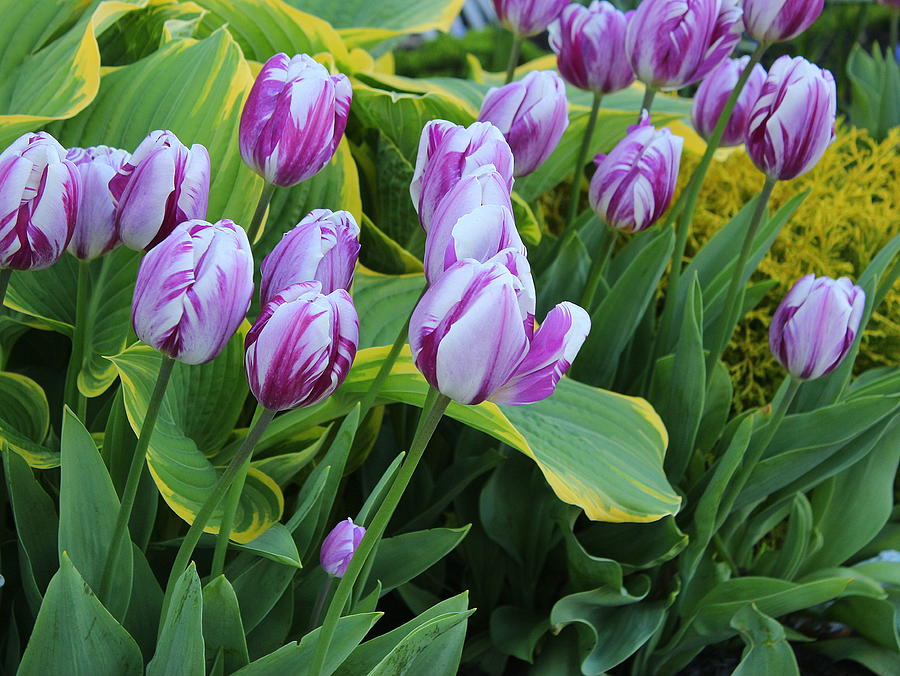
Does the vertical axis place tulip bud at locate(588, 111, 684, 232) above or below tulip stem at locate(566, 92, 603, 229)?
above

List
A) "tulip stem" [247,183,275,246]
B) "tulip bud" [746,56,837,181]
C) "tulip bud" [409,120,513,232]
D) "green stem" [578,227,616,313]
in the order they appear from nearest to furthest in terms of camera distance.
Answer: "tulip bud" [409,120,513,232]
"tulip stem" [247,183,275,246]
"tulip bud" [746,56,837,181]
"green stem" [578,227,616,313]

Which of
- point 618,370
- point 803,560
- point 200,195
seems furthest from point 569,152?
point 200,195

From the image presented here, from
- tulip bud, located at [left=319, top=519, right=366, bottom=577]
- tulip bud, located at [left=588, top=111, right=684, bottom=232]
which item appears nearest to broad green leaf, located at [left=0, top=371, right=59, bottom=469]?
tulip bud, located at [left=319, top=519, right=366, bottom=577]

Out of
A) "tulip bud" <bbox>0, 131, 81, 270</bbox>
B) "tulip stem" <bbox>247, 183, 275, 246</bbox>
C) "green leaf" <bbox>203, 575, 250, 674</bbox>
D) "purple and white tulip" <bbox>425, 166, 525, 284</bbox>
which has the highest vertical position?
"purple and white tulip" <bbox>425, 166, 525, 284</bbox>

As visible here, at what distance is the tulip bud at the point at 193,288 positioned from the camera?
473 millimetres

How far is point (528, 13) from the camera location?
0.94 m

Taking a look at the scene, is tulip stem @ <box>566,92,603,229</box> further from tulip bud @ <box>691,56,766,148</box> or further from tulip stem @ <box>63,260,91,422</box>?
tulip stem @ <box>63,260,91,422</box>

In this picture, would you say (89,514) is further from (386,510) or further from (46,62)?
(46,62)

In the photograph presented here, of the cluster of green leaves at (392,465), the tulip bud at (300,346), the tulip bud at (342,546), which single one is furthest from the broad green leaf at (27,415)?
the tulip bud at (300,346)

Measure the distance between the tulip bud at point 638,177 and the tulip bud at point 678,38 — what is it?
9 cm

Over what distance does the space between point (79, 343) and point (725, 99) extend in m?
0.61

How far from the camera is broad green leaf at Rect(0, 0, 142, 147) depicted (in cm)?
80

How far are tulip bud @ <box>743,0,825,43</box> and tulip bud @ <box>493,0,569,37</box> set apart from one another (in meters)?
0.19

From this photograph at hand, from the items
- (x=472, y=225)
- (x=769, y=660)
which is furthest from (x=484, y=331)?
(x=769, y=660)
